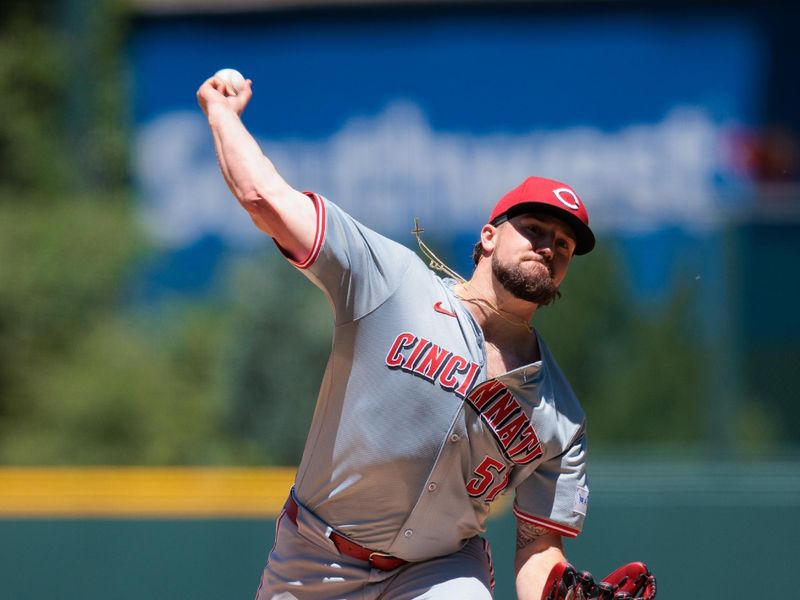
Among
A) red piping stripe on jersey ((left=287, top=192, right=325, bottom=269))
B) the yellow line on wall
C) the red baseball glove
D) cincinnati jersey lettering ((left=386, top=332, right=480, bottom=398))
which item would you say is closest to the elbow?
red piping stripe on jersey ((left=287, top=192, right=325, bottom=269))

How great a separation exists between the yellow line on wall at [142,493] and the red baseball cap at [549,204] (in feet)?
12.2

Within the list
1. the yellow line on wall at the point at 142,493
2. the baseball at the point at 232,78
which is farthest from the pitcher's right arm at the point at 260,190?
the yellow line on wall at the point at 142,493

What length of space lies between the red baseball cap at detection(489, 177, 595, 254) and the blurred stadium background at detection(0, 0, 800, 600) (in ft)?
11.5

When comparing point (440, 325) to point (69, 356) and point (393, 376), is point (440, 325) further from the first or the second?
point (69, 356)

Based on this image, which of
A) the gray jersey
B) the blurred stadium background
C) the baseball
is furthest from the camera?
the blurred stadium background

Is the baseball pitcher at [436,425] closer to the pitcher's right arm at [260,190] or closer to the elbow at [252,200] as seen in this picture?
the pitcher's right arm at [260,190]

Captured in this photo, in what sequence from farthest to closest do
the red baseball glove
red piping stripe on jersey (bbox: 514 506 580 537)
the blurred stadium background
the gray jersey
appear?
the blurred stadium background, red piping stripe on jersey (bbox: 514 506 580 537), the red baseball glove, the gray jersey

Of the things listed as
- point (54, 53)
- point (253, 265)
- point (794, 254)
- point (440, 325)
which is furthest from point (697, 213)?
point (54, 53)

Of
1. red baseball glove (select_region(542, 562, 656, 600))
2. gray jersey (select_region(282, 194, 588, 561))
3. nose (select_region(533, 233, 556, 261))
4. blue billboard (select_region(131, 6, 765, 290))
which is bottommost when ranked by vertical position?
red baseball glove (select_region(542, 562, 656, 600))

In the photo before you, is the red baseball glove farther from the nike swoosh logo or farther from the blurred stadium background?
the blurred stadium background

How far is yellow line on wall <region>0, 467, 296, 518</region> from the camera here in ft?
23.4

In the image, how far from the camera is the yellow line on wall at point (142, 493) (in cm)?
713

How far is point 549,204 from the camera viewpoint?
380cm

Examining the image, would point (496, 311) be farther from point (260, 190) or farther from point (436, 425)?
point (260, 190)
